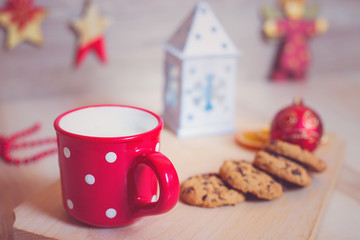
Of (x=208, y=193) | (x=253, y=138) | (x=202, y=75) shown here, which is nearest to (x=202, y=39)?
(x=202, y=75)

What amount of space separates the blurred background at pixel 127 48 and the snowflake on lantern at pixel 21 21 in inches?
0.5

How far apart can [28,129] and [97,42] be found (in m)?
0.29

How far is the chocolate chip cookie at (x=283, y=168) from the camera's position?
1.75ft

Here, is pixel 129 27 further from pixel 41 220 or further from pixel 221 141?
pixel 41 220

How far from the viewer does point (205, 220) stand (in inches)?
18.9

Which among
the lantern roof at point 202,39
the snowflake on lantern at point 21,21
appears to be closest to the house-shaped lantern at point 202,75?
the lantern roof at point 202,39

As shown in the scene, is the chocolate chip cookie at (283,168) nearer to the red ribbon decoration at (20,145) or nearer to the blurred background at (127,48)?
the red ribbon decoration at (20,145)

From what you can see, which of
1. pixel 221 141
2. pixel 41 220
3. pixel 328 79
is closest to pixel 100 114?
pixel 41 220

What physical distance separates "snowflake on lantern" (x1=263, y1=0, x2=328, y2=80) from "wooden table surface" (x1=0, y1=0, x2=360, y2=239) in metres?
0.03

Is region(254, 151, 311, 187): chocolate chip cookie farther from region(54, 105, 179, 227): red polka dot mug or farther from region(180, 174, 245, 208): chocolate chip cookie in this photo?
region(54, 105, 179, 227): red polka dot mug

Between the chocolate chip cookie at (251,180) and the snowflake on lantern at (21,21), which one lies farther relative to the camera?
the snowflake on lantern at (21,21)

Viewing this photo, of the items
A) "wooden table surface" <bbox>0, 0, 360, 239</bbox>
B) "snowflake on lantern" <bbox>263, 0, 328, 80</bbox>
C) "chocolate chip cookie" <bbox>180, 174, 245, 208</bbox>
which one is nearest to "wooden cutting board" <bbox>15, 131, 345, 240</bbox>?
"chocolate chip cookie" <bbox>180, 174, 245, 208</bbox>

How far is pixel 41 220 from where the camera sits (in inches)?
18.2

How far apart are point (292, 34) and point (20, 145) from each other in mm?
754
